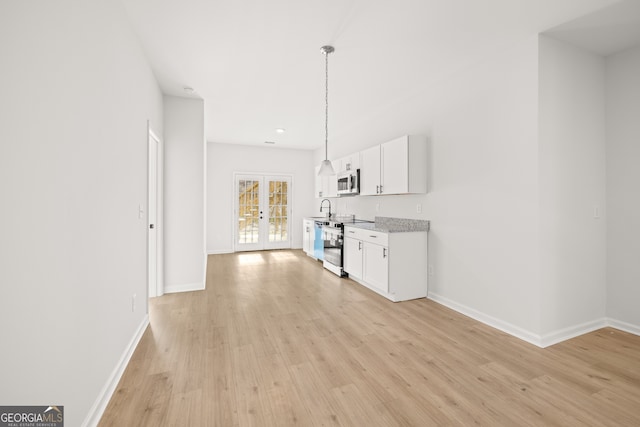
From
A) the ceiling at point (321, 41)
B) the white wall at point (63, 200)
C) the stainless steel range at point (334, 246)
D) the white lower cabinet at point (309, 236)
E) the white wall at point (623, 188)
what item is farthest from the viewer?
the white lower cabinet at point (309, 236)

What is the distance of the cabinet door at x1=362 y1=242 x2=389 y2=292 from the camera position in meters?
3.67

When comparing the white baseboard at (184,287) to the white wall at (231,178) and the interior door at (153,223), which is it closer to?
the interior door at (153,223)

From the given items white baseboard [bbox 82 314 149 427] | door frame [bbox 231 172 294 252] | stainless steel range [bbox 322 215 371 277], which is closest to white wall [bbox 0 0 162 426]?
white baseboard [bbox 82 314 149 427]

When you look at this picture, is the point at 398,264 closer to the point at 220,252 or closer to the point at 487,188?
the point at 487,188

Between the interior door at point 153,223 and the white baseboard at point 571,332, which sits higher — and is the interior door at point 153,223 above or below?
above

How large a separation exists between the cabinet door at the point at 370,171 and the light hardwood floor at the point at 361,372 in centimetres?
185

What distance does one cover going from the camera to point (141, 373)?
2105 millimetres

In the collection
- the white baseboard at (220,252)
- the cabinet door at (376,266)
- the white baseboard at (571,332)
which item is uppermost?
the cabinet door at (376,266)

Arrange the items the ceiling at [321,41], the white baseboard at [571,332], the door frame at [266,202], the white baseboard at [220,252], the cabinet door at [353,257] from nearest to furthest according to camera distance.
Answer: the ceiling at [321,41] → the white baseboard at [571,332] → the cabinet door at [353,257] → the white baseboard at [220,252] → the door frame at [266,202]

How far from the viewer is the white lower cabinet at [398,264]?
362 centimetres

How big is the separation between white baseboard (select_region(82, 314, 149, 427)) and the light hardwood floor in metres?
0.05

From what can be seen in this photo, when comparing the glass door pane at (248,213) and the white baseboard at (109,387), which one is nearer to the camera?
the white baseboard at (109,387)

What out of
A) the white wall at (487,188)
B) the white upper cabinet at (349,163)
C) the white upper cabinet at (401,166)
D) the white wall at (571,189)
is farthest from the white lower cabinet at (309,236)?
the white wall at (571,189)

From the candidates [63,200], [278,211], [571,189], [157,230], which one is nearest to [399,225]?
[571,189]
